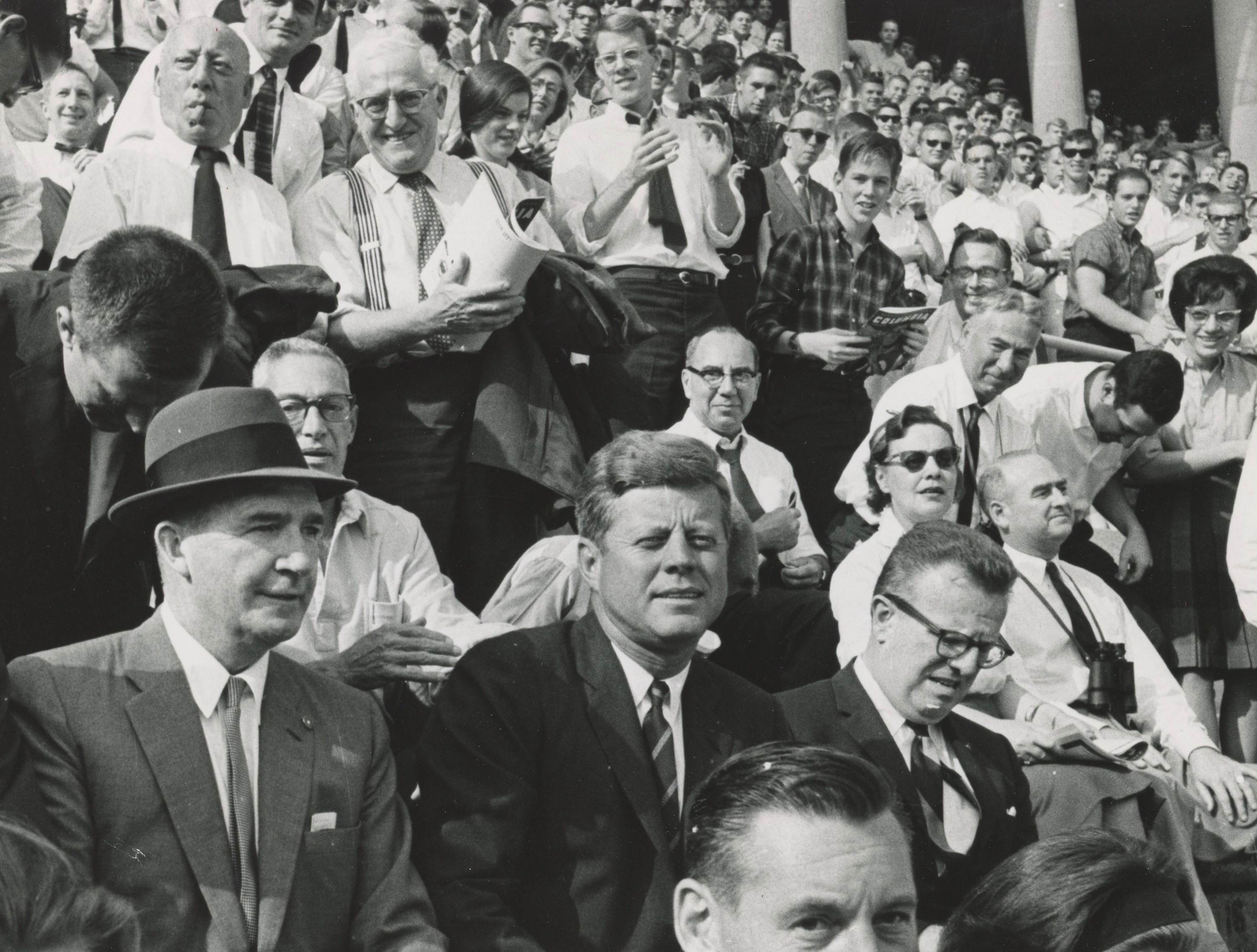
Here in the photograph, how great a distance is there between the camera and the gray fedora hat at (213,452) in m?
2.87

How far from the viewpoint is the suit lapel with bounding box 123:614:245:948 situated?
2730 millimetres

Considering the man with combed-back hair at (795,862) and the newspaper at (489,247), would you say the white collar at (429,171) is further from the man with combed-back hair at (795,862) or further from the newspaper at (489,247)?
the man with combed-back hair at (795,862)

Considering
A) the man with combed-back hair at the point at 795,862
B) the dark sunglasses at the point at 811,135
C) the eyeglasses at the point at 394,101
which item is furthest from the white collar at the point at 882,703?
the dark sunglasses at the point at 811,135

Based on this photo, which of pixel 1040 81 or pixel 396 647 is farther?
pixel 1040 81

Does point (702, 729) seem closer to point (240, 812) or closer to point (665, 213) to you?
point (240, 812)

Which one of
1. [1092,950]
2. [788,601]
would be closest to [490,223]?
[788,601]

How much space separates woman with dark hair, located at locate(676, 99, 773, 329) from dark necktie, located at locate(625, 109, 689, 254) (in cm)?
48

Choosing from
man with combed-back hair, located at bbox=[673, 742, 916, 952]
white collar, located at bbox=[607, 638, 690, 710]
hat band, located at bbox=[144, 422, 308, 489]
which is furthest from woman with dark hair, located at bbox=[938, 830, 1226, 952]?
hat band, located at bbox=[144, 422, 308, 489]

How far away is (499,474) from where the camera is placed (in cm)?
494

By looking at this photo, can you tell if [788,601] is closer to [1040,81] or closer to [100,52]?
[100,52]

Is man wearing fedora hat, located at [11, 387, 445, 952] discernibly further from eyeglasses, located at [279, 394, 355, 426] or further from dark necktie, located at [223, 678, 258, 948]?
eyeglasses, located at [279, 394, 355, 426]

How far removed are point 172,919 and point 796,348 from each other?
4488 millimetres

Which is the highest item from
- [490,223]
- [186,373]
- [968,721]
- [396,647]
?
[490,223]

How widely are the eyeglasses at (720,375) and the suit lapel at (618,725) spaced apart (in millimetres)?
2460
